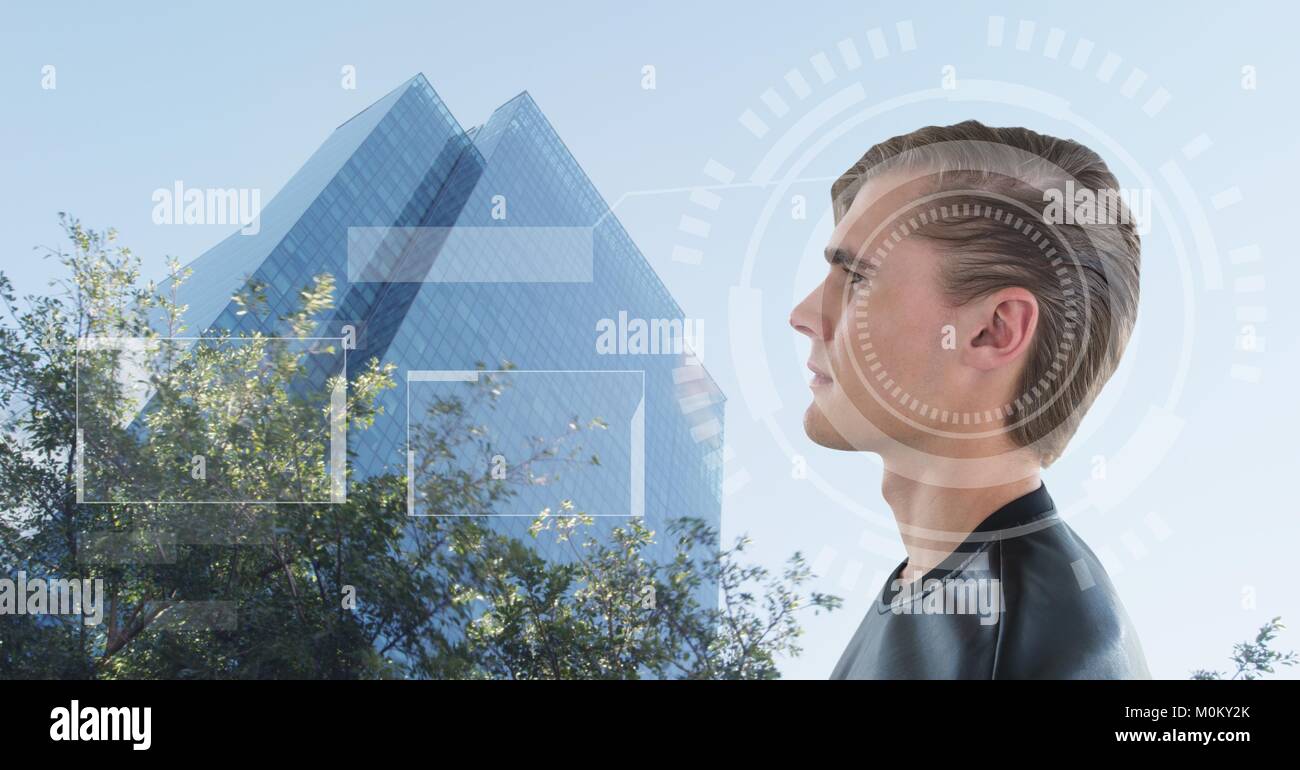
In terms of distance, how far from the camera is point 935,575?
2.34 metres

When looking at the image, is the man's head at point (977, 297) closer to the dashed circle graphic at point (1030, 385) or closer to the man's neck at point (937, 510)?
the dashed circle graphic at point (1030, 385)

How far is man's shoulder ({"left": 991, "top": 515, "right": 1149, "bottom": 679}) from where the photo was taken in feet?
6.47

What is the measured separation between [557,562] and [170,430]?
10.4ft

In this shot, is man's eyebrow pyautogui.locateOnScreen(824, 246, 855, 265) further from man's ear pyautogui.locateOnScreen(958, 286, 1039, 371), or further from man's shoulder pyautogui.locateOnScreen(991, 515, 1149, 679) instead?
man's shoulder pyautogui.locateOnScreen(991, 515, 1149, 679)

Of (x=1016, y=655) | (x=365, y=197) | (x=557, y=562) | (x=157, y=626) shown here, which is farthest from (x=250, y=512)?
(x=365, y=197)

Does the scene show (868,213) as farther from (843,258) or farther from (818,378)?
(818,378)

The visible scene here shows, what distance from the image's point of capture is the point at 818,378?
273 cm

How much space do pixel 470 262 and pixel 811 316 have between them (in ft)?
88.4

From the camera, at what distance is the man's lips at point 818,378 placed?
2695 mm

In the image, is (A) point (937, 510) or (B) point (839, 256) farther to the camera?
(B) point (839, 256)
